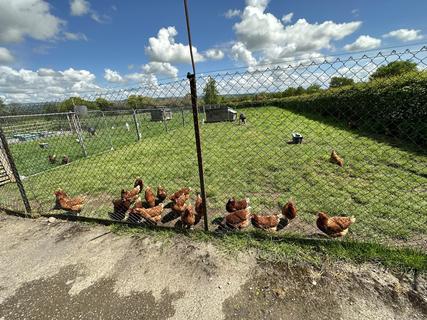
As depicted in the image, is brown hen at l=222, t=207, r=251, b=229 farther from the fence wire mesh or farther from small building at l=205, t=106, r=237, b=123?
small building at l=205, t=106, r=237, b=123

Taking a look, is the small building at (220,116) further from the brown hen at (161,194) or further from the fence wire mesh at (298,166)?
the brown hen at (161,194)

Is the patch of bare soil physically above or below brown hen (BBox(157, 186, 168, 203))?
below

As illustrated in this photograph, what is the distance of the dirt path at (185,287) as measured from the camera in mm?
1959

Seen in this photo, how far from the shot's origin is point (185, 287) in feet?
7.42

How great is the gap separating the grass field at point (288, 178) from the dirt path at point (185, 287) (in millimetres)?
884

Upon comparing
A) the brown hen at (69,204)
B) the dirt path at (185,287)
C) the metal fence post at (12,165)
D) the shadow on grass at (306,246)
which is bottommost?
the dirt path at (185,287)

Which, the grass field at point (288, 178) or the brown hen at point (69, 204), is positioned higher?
the brown hen at point (69, 204)

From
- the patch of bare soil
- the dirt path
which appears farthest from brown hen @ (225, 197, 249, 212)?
the patch of bare soil

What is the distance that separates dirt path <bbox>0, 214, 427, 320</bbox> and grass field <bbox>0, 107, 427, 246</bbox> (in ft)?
2.90

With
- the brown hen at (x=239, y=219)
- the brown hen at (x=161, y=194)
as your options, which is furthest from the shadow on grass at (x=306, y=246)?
the brown hen at (x=161, y=194)

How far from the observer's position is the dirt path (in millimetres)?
1959

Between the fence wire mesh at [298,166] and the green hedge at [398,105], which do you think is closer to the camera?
the fence wire mesh at [298,166]

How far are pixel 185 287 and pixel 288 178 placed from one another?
3618mm

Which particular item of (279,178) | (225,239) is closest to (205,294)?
(225,239)
